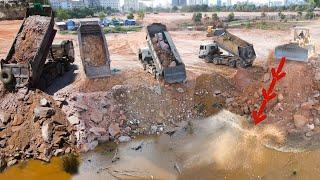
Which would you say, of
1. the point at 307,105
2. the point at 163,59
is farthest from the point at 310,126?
the point at 163,59

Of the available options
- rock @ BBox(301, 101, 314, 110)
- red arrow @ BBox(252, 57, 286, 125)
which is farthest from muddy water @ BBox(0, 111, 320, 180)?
rock @ BBox(301, 101, 314, 110)

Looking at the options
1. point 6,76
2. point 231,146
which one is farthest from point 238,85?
point 6,76

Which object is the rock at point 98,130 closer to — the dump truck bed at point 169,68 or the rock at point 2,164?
the rock at point 2,164

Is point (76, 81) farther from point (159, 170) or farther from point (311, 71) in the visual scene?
point (311, 71)

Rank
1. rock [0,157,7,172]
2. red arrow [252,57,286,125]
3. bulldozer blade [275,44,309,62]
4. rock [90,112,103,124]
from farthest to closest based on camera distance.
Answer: bulldozer blade [275,44,309,62] < red arrow [252,57,286,125] < rock [90,112,103,124] < rock [0,157,7,172]

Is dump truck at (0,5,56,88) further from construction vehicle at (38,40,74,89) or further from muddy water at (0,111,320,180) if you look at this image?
muddy water at (0,111,320,180)

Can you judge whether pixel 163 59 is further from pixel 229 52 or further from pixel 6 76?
pixel 6 76

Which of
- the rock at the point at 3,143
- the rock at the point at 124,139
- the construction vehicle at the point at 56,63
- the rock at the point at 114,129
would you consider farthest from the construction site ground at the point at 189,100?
the rock at the point at 3,143
